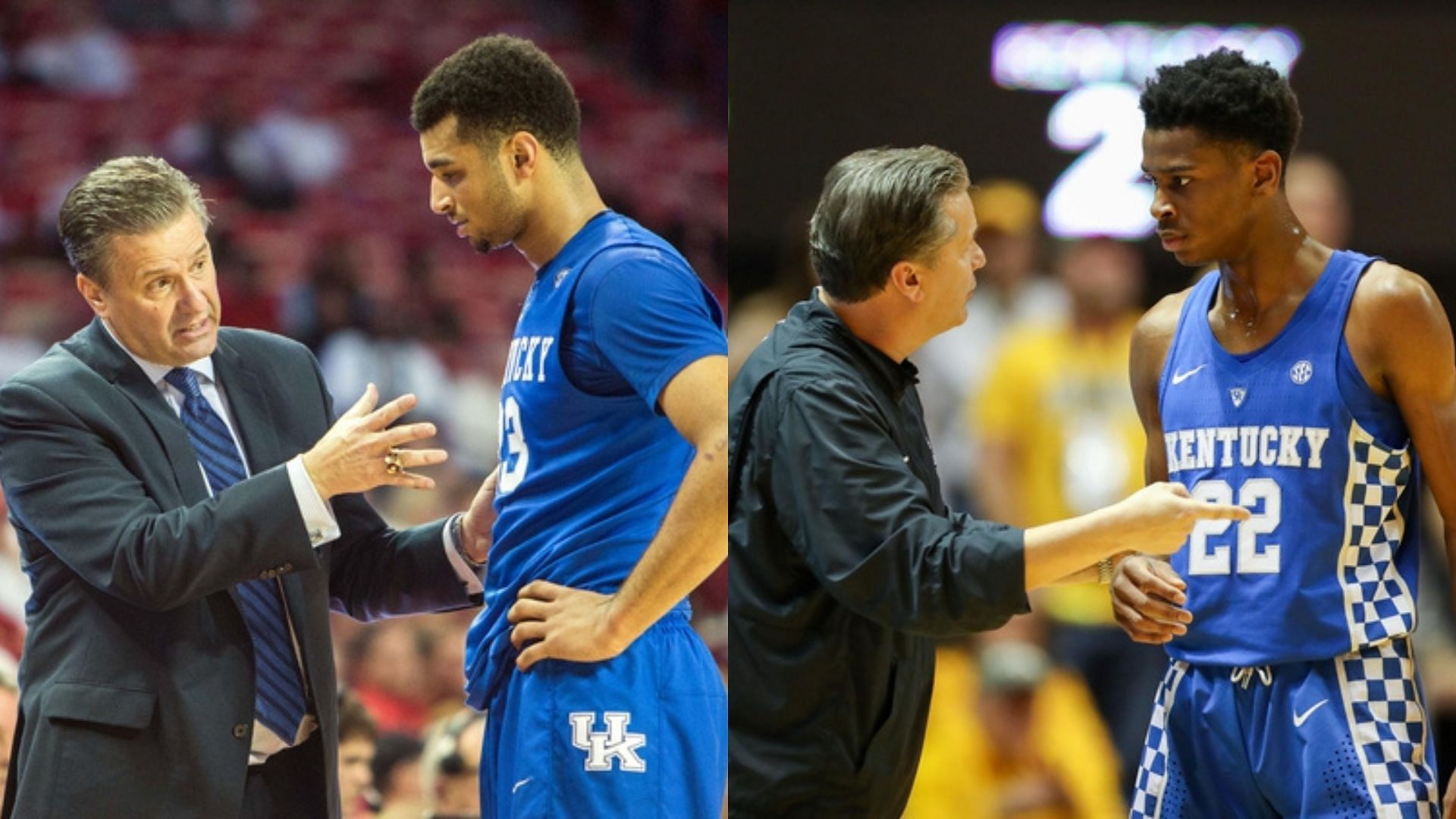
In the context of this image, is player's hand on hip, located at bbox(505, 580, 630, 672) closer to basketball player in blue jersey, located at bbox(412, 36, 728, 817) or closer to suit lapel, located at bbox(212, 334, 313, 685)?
basketball player in blue jersey, located at bbox(412, 36, 728, 817)

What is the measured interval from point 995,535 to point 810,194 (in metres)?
1.98

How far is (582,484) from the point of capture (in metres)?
2.94

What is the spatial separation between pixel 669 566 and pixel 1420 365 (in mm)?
1245

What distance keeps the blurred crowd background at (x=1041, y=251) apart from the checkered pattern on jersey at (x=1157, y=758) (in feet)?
5.35

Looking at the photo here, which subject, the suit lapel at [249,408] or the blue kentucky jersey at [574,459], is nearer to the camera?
the blue kentucky jersey at [574,459]

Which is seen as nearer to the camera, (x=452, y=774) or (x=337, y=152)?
(x=452, y=774)

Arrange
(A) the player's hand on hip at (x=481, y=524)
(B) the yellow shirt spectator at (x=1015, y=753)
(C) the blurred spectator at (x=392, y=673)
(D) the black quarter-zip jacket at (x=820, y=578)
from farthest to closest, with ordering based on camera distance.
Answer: (B) the yellow shirt spectator at (x=1015, y=753) < (C) the blurred spectator at (x=392, y=673) < (A) the player's hand on hip at (x=481, y=524) < (D) the black quarter-zip jacket at (x=820, y=578)

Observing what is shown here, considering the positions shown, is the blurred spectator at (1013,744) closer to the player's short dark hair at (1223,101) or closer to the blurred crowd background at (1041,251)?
the blurred crowd background at (1041,251)

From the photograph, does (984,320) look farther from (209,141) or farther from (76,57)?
(76,57)

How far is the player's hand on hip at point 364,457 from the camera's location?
2.96 metres

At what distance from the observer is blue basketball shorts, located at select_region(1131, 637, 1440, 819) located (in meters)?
2.81

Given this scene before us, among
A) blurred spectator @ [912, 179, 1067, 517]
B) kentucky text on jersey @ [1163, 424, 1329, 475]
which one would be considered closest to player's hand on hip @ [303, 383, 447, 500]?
kentucky text on jersey @ [1163, 424, 1329, 475]

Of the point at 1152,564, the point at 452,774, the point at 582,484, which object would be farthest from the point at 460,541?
the point at 1152,564

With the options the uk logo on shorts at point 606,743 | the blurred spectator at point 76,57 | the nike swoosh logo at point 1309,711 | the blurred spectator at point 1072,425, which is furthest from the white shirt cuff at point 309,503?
the blurred spectator at point 76,57
